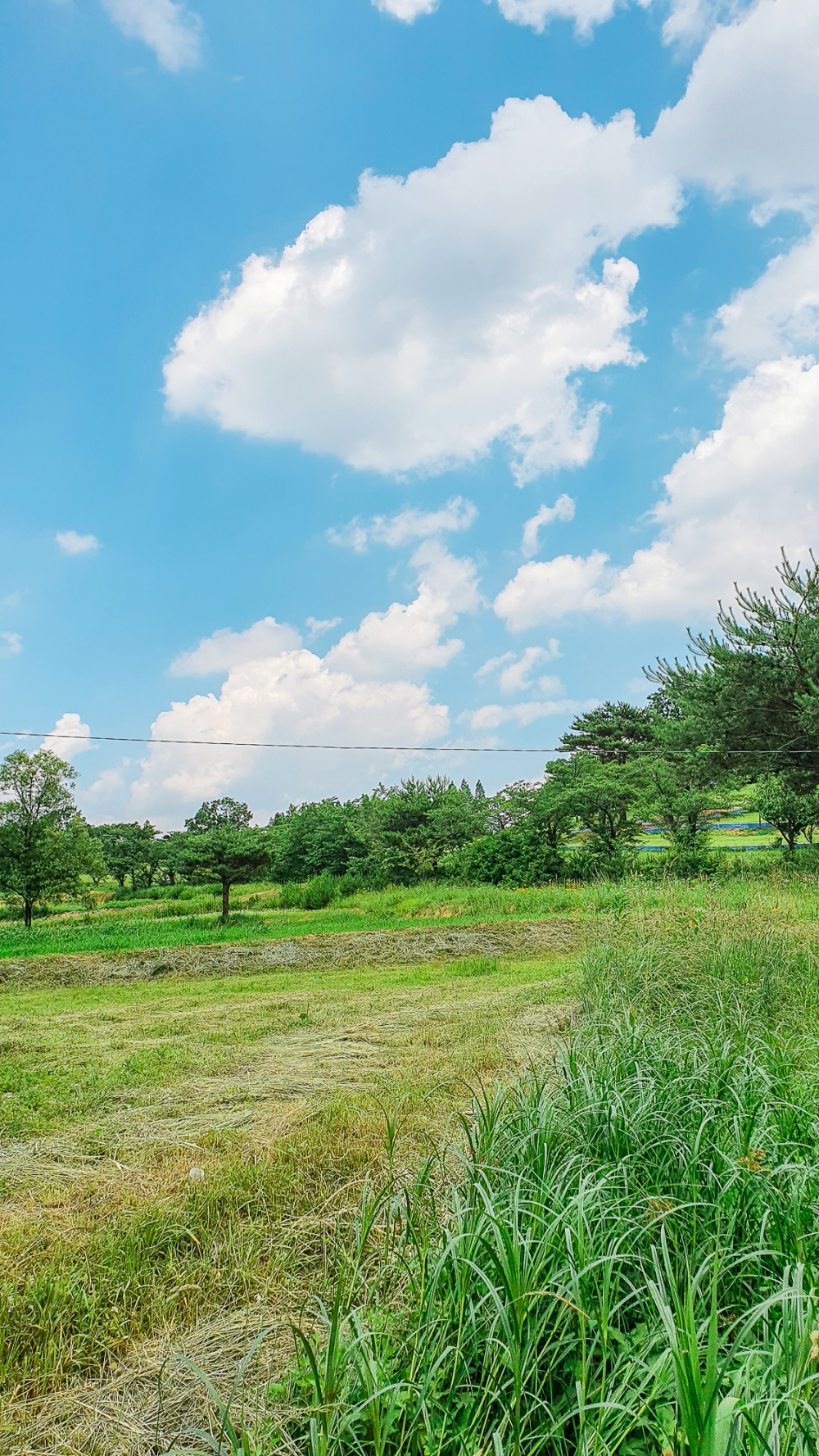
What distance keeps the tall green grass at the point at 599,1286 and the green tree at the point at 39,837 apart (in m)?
19.2

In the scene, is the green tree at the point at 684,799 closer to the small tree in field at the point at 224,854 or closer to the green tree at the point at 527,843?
the green tree at the point at 527,843

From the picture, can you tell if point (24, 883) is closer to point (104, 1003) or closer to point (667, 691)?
point (104, 1003)

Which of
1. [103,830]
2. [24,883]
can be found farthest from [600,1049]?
[103,830]

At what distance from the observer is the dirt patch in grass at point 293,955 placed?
38.1 feet

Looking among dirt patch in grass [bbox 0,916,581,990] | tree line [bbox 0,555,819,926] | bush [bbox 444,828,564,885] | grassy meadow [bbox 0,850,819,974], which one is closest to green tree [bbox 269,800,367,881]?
tree line [bbox 0,555,819,926]

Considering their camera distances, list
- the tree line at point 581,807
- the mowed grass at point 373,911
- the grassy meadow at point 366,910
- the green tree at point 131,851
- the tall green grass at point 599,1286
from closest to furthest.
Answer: the tall green grass at point 599,1286 < the mowed grass at point 373,911 < the grassy meadow at point 366,910 < the tree line at point 581,807 < the green tree at point 131,851

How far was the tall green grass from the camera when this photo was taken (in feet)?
4.59

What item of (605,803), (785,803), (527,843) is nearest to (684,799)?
(605,803)

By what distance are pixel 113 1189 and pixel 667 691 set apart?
69.2 feet

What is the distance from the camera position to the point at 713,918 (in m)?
6.27

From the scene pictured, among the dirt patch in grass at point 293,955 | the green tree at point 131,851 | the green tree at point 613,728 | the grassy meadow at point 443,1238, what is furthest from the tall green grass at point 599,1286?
the green tree at point 131,851

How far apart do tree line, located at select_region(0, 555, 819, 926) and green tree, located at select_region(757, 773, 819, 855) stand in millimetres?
51

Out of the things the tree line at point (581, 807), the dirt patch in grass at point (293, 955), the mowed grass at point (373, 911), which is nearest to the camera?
the mowed grass at point (373, 911)

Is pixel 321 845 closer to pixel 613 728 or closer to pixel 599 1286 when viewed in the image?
pixel 613 728
